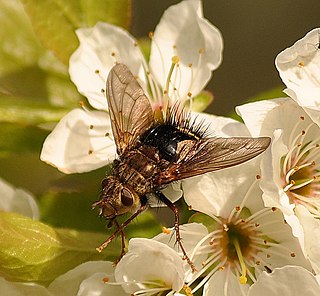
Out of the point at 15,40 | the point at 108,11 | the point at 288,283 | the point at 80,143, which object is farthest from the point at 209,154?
the point at 15,40

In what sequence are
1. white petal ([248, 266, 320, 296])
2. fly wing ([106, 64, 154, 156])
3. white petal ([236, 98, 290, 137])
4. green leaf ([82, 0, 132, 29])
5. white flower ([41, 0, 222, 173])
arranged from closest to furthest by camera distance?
white petal ([248, 266, 320, 296]) < white petal ([236, 98, 290, 137]) < fly wing ([106, 64, 154, 156]) < white flower ([41, 0, 222, 173]) < green leaf ([82, 0, 132, 29])

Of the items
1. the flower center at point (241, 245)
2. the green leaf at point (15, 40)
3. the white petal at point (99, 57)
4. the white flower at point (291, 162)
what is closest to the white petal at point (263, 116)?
the white flower at point (291, 162)

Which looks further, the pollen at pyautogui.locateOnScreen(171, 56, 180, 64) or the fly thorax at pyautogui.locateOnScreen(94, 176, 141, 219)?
the pollen at pyautogui.locateOnScreen(171, 56, 180, 64)

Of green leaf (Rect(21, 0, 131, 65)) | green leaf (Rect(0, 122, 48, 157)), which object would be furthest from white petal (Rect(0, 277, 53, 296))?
green leaf (Rect(21, 0, 131, 65))

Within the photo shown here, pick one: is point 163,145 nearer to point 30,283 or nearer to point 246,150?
point 246,150

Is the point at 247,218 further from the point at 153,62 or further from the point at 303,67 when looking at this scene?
the point at 153,62

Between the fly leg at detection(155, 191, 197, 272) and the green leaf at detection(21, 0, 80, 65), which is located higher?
the green leaf at detection(21, 0, 80, 65)

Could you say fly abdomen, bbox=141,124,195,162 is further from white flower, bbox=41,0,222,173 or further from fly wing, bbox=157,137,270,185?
white flower, bbox=41,0,222,173

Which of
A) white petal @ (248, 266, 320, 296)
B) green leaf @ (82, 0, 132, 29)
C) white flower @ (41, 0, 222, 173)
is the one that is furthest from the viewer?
green leaf @ (82, 0, 132, 29)
